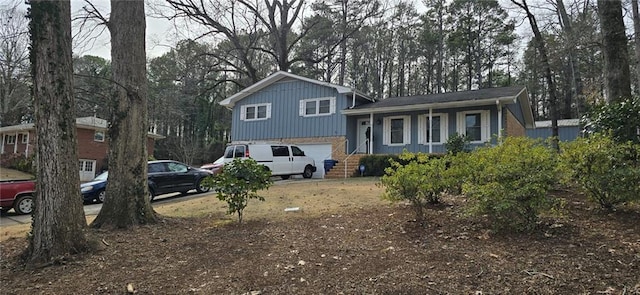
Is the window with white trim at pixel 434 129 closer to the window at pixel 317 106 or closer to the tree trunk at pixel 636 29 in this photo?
the window at pixel 317 106

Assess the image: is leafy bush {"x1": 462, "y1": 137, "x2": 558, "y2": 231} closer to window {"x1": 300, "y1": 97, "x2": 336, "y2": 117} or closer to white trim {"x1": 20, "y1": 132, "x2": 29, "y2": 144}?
window {"x1": 300, "y1": 97, "x2": 336, "y2": 117}

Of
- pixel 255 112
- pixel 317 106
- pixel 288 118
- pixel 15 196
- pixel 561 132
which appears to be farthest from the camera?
pixel 561 132

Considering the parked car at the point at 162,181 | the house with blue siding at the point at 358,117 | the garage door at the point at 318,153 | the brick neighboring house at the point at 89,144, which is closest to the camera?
the parked car at the point at 162,181

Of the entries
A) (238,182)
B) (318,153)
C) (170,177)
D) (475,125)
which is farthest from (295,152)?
(238,182)

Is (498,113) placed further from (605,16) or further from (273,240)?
(273,240)

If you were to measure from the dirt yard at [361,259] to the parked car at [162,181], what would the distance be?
6.24 metres

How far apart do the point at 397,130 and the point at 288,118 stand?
19.0ft

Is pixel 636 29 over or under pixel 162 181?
over

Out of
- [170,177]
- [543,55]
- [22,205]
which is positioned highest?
[543,55]

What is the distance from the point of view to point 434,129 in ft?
57.4

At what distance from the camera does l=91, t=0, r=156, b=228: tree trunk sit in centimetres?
598

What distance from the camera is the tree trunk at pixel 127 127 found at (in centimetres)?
598

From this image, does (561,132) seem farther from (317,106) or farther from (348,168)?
(317,106)

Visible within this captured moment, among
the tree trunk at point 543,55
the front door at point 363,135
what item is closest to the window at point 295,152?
the front door at point 363,135
